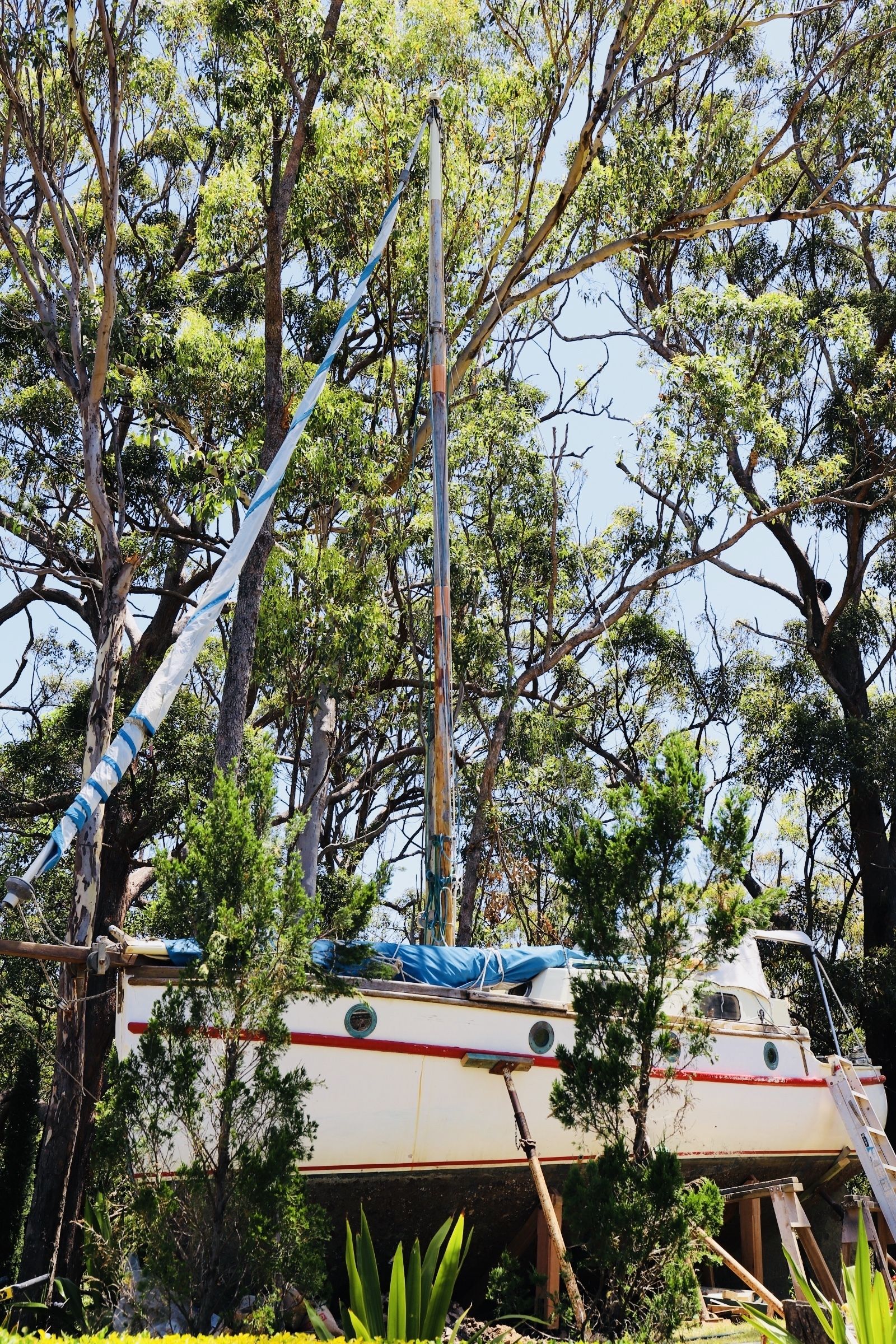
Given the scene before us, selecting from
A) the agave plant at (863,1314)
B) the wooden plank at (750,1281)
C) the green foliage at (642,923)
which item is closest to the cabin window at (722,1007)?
the wooden plank at (750,1281)

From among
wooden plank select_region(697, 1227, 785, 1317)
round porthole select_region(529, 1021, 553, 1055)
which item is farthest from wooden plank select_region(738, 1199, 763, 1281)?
round porthole select_region(529, 1021, 553, 1055)

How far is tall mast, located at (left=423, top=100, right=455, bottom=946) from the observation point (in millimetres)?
9156

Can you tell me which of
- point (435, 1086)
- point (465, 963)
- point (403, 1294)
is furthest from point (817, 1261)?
point (403, 1294)

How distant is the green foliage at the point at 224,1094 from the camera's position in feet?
17.4

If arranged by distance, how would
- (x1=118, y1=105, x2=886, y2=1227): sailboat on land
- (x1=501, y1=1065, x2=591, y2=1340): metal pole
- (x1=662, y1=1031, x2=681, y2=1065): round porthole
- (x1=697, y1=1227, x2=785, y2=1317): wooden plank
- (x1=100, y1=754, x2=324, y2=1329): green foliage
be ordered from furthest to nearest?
(x1=118, y1=105, x2=886, y2=1227): sailboat on land
(x1=697, y1=1227, x2=785, y2=1317): wooden plank
(x1=662, y1=1031, x2=681, y2=1065): round porthole
(x1=501, y1=1065, x2=591, y2=1340): metal pole
(x1=100, y1=754, x2=324, y2=1329): green foliage

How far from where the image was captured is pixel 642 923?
6406 millimetres

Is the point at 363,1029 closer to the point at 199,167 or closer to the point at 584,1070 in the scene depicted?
the point at 584,1070

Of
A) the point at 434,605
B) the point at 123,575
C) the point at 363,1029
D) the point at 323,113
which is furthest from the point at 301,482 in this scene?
the point at 363,1029

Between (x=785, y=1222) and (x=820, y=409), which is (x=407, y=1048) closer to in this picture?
(x=785, y=1222)

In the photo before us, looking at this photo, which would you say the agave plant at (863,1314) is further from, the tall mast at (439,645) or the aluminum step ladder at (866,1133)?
the aluminum step ladder at (866,1133)

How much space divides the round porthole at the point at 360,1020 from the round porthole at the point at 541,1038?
4.58 ft

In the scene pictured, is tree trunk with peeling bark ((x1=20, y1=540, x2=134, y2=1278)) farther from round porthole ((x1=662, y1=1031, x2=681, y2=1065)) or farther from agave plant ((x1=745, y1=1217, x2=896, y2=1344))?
agave plant ((x1=745, y1=1217, x2=896, y2=1344))

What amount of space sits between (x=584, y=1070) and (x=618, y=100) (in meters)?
11.5

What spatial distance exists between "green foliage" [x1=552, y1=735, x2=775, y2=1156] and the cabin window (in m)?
3.70
